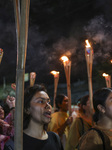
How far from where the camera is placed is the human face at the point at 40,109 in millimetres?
1834

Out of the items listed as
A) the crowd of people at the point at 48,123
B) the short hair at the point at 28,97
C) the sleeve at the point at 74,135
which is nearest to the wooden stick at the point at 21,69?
the crowd of people at the point at 48,123

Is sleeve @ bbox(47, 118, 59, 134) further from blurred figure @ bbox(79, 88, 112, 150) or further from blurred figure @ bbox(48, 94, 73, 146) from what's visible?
blurred figure @ bbox(79, 88, 112, 150)

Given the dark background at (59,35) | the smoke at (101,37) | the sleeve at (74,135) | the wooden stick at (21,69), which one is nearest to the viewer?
the wooden stick at (21,69)

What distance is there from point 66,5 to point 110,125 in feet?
52.1

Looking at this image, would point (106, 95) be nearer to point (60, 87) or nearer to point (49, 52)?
point (49, 52)

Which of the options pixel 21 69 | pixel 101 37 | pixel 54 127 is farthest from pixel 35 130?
pixel 101 37

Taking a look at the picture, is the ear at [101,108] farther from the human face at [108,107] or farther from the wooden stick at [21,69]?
the wooden stick at [21,69]

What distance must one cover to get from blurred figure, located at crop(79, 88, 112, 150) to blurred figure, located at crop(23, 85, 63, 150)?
1.12ft

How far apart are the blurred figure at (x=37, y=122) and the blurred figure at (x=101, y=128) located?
34 cm

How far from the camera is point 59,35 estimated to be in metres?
18.3

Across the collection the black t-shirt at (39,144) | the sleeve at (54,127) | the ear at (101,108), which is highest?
the ear at (101,108)

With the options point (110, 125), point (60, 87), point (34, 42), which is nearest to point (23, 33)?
point (110, 125)

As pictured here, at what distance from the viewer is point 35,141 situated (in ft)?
5.87

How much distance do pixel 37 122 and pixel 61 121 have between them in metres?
2.24
